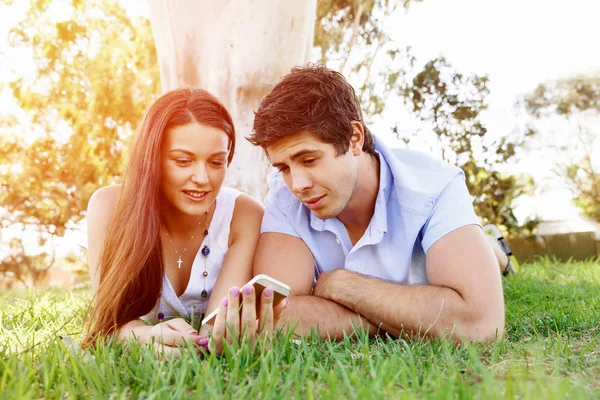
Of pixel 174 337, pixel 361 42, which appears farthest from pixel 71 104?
pixel 174 337

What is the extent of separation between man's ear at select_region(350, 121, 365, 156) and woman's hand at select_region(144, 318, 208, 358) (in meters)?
1.37

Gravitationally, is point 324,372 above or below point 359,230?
below

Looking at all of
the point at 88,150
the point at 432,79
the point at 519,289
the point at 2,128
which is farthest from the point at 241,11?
the point at 2,128

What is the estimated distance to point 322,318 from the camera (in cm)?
297

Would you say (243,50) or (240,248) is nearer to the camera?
(240,248)

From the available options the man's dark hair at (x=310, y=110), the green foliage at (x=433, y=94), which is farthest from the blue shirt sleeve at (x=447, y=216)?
the green foliage at (x=433, y=94)

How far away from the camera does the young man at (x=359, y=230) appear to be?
9.56 feet

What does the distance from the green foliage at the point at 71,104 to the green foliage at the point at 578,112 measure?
970 cm

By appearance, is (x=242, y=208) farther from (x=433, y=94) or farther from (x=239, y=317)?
(x=433, y=94)

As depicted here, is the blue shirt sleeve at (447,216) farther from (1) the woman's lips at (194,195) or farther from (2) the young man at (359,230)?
(1) the woman's lips at (194,195)

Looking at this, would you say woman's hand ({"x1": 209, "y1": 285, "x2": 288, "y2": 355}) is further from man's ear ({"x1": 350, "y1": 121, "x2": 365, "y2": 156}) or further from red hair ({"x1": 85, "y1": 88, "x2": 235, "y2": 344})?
man's ear ({"x1": 350, "y1": 121, "x2": 365, "y2": 156})

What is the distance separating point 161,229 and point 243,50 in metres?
2.37

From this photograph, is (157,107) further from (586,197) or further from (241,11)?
(586,197)

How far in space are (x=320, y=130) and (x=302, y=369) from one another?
1.41 meters
